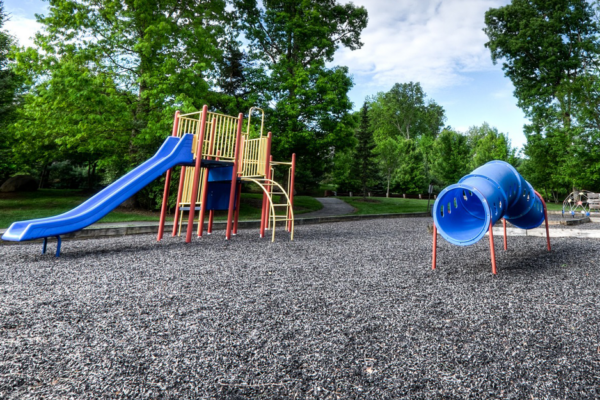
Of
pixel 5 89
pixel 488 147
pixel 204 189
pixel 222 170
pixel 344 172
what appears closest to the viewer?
pixel 204 189

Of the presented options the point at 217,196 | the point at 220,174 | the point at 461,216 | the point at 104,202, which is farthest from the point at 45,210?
the point at 461,216

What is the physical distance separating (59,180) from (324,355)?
2783 centimetres

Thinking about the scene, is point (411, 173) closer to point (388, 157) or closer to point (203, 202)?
point (388, 157)

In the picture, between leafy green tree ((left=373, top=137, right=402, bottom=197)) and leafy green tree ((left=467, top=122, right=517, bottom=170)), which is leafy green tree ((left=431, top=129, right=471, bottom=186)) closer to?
leafy green tree ((left=467, top=122, right=517, bottom=170))

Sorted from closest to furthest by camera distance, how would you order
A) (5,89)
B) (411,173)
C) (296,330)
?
1. (296,330)
2. (5,89)
3. (411,173)

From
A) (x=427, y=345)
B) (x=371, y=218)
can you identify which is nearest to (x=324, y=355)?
(x=427, y=345)

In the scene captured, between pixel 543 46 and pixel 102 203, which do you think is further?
pixel 543 46

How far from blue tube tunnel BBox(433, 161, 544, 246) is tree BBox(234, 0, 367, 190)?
35.1 ft

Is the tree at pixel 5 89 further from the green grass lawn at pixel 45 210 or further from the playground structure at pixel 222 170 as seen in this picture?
the playground structure at pixel 222 170

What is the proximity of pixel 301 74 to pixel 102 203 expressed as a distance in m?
12.2

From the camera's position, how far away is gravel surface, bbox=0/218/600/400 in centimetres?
185

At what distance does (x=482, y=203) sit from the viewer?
198 inches

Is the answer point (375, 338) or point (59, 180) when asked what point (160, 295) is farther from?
point (59, 180)

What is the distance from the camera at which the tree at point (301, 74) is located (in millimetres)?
15898
